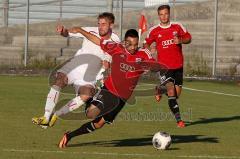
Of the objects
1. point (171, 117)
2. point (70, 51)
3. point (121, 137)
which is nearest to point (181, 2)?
point (70, 51)

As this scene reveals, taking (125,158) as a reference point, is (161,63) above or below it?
above

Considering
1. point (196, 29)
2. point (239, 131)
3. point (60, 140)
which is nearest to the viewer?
point (60, 140)

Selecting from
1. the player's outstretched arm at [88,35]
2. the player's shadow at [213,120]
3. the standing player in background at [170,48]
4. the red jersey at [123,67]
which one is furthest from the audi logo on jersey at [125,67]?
the player's shadow at [213,120]

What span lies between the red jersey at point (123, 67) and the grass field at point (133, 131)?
864mm

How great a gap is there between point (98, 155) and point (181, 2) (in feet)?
79.2

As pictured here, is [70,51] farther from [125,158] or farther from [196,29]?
[125,158]

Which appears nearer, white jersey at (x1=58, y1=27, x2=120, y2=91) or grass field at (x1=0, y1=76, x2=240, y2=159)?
grass field at (x1=0, y1=76, x2=240, y2=159)

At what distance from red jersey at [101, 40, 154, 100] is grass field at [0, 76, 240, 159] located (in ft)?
2.84

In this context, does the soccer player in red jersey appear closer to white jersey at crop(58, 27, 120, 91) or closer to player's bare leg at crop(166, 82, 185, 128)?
white jersey at crop(58, 27, 120, 91)

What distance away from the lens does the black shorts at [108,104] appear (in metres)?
12.7

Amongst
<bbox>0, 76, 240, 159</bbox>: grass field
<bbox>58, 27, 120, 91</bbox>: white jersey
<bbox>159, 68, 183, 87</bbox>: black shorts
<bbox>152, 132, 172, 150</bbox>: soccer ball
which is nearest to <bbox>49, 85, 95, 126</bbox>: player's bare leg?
<bbox>58, 27, 120, 91</bbox>: white jersey

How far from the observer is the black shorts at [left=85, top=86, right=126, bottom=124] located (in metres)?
12.7

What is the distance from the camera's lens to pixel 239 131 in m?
15.7

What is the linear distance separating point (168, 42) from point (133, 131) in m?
2.73
